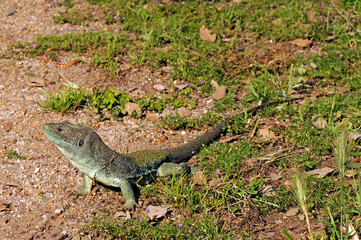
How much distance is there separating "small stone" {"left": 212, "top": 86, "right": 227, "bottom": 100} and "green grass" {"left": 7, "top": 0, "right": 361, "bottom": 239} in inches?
4.0

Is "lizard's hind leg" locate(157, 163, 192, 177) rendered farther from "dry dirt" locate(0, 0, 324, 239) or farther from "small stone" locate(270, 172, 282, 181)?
"small stone" locate(270, 172, 282, 181)

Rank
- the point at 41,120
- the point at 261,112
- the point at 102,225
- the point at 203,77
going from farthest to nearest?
the point at 203,77, the point at 261,112, the point at 41,120, the point at 102,225

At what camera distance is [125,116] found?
7.44 m

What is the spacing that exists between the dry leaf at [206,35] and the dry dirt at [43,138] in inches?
56.4

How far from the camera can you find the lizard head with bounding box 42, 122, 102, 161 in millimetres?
5586

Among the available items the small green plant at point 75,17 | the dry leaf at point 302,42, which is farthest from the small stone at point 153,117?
the dry leaf at point 302,42

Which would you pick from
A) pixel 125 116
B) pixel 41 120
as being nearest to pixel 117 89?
pixel 125 116

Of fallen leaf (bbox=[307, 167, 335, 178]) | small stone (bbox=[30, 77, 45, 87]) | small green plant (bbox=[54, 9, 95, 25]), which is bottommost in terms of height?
fallen leaf (bbox=[307, 167, 335, 178])

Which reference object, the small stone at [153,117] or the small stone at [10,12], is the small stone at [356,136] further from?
the small stone at [10,12]

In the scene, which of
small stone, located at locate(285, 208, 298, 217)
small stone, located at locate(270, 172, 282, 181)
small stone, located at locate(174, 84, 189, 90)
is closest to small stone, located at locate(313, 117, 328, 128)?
small stone, located at locate(270, 172, 282, 181)

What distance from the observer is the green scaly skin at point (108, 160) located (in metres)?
5.62

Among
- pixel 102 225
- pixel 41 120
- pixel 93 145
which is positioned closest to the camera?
pixel 102 225

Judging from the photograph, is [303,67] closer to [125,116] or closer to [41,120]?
[125,116]

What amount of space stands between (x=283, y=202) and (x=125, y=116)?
3017mm
